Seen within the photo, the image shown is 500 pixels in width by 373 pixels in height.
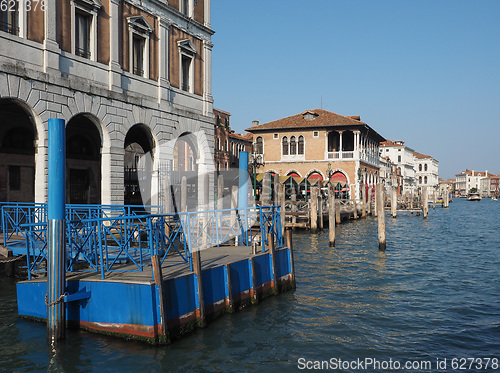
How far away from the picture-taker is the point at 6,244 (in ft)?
39.1

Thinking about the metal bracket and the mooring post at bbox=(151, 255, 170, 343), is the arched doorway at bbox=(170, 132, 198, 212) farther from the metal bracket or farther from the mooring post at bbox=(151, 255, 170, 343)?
the mooring post at bbox=(151, 255, 170, 343)

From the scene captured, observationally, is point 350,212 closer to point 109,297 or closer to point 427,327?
point 427,327

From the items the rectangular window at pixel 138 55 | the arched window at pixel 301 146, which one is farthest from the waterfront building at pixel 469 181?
the rectangular window at pixel 138 55

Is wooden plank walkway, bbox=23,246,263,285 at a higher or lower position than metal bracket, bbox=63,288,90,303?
higher

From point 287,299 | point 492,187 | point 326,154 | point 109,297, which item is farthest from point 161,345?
point 492,187

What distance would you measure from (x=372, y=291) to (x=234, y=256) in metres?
4.31

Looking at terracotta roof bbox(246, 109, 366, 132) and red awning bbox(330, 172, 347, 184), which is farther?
terracotta roof bbox(246, 109, 366, 132)

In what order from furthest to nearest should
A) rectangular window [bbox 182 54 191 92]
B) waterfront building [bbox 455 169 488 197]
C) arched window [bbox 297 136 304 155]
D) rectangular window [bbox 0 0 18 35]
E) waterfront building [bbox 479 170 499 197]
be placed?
waterfront building [bbox 455 169 488 197] < waterfront building [bbox 479 170 499 197] < arched window [bbox 297 136 304 155] < rectangular window [bbox 182 54 191 92] < rectangular window [bbox 0 0 18 35]

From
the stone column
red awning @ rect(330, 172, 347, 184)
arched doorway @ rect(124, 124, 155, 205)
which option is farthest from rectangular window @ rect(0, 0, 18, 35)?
red awning @ rect(330, 172, 347, 184)

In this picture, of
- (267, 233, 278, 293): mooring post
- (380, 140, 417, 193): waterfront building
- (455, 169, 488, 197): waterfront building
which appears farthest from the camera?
(455, 169, 488, 197): waterfront building

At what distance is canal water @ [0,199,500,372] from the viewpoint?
24.4 feet

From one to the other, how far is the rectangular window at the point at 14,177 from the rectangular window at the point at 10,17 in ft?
24.7

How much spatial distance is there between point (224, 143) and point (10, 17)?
36111mm

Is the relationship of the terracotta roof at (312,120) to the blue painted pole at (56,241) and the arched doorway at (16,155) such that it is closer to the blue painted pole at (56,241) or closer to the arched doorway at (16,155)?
the arched doorway at (16,155)
